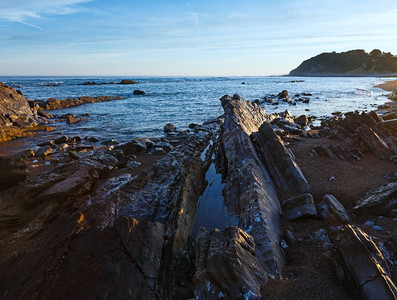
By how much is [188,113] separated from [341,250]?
97.6 feet

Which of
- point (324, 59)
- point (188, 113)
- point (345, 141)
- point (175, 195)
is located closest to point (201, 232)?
point (175, 195)

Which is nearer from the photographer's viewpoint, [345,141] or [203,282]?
[203,282]

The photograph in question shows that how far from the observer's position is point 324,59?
18738cm

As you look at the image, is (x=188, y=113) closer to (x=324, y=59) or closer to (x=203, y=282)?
(x=203, y=282)

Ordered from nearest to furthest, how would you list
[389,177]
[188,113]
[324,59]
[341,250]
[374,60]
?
[341,250] < [389,177] < [188,113] < [374,60] < [324,59]

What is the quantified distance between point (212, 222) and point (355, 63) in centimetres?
18710

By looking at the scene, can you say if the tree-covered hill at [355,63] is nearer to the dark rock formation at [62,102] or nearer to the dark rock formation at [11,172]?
the dark rock formation at [62,102]

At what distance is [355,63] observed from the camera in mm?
153500

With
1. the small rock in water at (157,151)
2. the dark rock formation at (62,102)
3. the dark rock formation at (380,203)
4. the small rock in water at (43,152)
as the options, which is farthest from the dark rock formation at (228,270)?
the dark rock formation at (62,102)

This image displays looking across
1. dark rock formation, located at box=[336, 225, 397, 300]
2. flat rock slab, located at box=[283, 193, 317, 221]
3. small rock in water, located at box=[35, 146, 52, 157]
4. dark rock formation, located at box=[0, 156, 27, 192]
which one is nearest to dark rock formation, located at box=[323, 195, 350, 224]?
flat rock slab, located at box=[283, 193, 317, 221]

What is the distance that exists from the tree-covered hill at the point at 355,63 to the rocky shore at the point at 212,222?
15872cm

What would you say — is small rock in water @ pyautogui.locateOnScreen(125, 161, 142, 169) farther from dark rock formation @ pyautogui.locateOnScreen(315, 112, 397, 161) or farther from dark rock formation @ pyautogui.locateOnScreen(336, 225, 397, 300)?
dark rock formation @ pyautogui.locateOnScreen(336, 225, 397, 300)

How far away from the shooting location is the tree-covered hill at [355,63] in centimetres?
13450

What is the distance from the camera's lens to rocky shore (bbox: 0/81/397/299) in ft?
13.3
